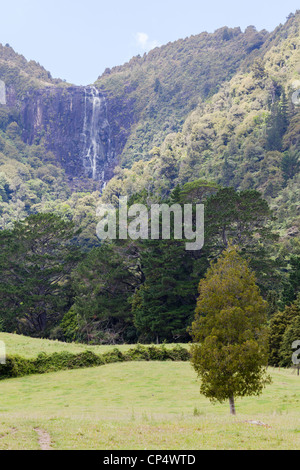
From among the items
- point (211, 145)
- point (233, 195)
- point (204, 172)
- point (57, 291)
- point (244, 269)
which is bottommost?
point (57, 291)

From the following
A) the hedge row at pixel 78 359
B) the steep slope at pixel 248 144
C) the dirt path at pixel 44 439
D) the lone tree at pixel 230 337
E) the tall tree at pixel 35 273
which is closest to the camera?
the dirt path at pixel 44 439

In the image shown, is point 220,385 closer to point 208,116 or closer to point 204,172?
point 204,172

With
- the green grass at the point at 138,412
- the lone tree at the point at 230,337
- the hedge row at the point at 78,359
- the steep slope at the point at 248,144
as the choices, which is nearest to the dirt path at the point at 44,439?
the green grass at the point at 138,412

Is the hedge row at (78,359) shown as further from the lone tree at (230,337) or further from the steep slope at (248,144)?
the steep slope at (248,144)

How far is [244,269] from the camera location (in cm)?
1944

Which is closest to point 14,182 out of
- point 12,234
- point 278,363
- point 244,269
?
point 12,234

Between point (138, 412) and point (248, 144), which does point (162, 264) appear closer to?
point (138, 412)

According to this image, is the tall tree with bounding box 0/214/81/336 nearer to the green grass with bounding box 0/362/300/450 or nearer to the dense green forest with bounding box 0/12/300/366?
the dense green forest with bounding box 0/12/300/366

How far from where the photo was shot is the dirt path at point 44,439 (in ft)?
37.9

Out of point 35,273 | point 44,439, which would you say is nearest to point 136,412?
point 44,439

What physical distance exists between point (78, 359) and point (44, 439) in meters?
21.4

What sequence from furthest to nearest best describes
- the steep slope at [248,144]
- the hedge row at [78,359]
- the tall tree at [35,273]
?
the steep slope at [248,144]
the tall tree at [35,273]
the hedge row at [78,359]

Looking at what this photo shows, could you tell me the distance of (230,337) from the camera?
59.5ft

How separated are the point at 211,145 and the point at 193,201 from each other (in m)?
66.9
